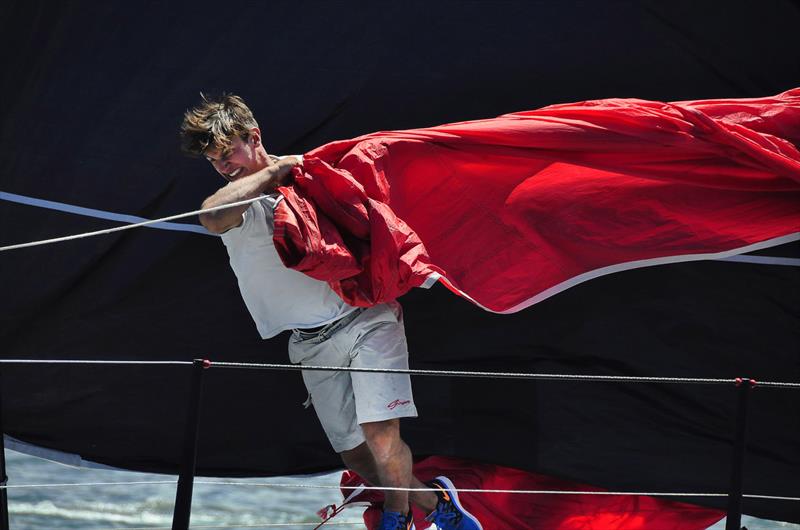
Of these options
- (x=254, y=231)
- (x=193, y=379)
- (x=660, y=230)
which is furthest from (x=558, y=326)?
(x=193, y=379)

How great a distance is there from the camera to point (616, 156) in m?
2.97

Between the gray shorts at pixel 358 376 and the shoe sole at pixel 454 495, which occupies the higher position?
the gray shorts at pixel 358 376

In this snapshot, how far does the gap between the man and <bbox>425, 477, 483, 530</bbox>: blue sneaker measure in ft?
0.46

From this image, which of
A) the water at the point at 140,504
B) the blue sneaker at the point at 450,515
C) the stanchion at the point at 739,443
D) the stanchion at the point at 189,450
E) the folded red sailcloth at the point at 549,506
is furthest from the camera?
the water at the point at 140,504

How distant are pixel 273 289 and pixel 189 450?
0.65m

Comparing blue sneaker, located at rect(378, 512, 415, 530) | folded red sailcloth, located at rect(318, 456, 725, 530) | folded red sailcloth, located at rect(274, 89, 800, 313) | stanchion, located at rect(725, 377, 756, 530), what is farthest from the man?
stanchion, located at rect(725, 377, 756, 530)

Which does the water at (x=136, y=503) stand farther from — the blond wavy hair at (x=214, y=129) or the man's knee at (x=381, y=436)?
the blond wavy hair at (x=214, y=129)

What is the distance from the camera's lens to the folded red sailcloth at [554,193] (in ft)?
8.89

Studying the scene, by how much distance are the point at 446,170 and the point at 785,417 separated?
127 centimetres

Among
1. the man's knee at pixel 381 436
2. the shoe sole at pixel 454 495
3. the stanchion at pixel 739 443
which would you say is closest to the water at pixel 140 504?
the shoe sole at pixel 454 495

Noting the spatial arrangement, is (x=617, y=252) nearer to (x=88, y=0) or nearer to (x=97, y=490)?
(x=88, y=0)

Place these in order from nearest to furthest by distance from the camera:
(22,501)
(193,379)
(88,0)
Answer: (193,379) < (88,0) < (22,501)

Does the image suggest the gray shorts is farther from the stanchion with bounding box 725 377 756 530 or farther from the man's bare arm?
the stanchion with bounding box 725 377 756 530

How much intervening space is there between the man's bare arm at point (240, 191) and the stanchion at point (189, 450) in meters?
0.47
